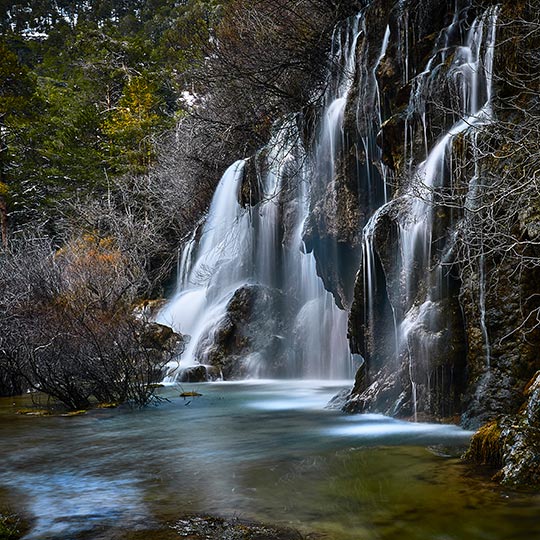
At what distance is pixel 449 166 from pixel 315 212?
5.95m

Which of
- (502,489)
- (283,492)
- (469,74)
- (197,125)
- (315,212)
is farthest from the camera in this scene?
(197,125)

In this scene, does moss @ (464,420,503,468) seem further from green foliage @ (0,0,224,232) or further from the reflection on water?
green foliage @ (0,0,224,232)

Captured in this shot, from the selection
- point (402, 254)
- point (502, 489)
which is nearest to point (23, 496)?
point (502, 489)

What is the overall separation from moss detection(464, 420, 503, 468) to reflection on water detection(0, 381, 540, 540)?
0.56 ft

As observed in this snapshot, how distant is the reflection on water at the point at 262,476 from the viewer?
446cm

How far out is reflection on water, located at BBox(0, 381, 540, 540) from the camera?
14.6ft

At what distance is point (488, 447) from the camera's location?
5.70 metres

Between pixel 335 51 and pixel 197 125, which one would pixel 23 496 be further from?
pixel 197 125

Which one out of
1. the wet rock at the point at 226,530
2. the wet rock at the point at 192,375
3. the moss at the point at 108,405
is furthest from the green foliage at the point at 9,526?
the wet rock at the point at 192,375

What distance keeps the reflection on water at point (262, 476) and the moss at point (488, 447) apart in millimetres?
169

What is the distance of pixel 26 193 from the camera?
30.6 meters

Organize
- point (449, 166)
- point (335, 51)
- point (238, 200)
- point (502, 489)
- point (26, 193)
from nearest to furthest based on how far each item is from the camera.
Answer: point (502, 489), point (449, 166), point (335, 51), point (238, 200), point (26, 193)

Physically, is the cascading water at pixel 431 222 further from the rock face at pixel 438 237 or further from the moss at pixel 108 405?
the moss at pixel 108 405

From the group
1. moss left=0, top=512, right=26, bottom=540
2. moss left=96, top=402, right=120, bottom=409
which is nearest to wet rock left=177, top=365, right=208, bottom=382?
moss left=96, top=402, right=120, bottom=409
